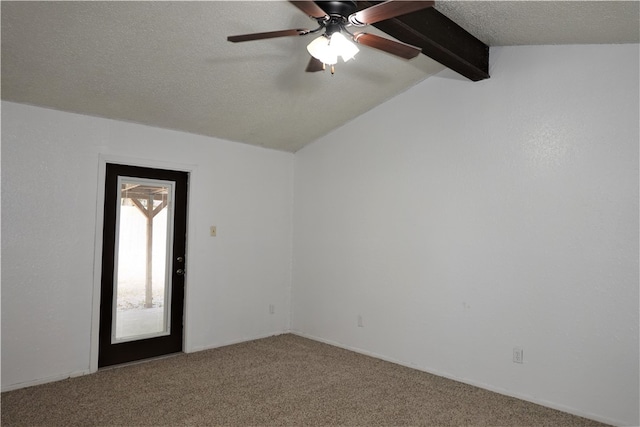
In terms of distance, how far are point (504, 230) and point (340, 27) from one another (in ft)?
7.56

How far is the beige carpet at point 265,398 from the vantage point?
3.11m

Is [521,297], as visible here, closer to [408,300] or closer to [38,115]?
[408,300]

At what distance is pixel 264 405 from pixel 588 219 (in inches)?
114

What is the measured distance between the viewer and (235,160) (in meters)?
5.18

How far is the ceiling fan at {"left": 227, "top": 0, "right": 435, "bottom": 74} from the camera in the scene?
214cm

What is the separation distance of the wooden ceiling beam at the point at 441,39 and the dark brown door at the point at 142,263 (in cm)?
290

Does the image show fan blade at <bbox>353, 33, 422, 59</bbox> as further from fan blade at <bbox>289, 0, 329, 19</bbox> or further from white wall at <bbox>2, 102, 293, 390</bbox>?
white wall at <bbox>2, 102, 293, 390</bbox>

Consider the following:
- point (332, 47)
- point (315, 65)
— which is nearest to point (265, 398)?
point (315, 65)

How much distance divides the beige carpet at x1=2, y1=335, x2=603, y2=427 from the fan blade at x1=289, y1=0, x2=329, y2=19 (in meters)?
2.68

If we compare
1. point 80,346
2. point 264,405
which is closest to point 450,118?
point 264,405

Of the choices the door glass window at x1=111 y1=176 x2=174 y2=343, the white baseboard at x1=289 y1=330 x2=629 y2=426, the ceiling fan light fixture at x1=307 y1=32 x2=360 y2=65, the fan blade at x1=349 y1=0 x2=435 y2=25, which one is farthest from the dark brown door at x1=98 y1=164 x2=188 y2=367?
the fan blade at x1=349 y1=0 x2=435 y2=25

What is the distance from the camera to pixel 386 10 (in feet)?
7.06

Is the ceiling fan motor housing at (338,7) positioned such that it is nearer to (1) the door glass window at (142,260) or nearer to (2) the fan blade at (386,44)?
(2) the fan blade at (386,44)

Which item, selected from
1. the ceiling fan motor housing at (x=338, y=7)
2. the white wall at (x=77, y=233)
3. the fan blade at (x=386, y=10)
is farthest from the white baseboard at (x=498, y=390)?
the ceiling fan motor housing at (x=338, y=7)
